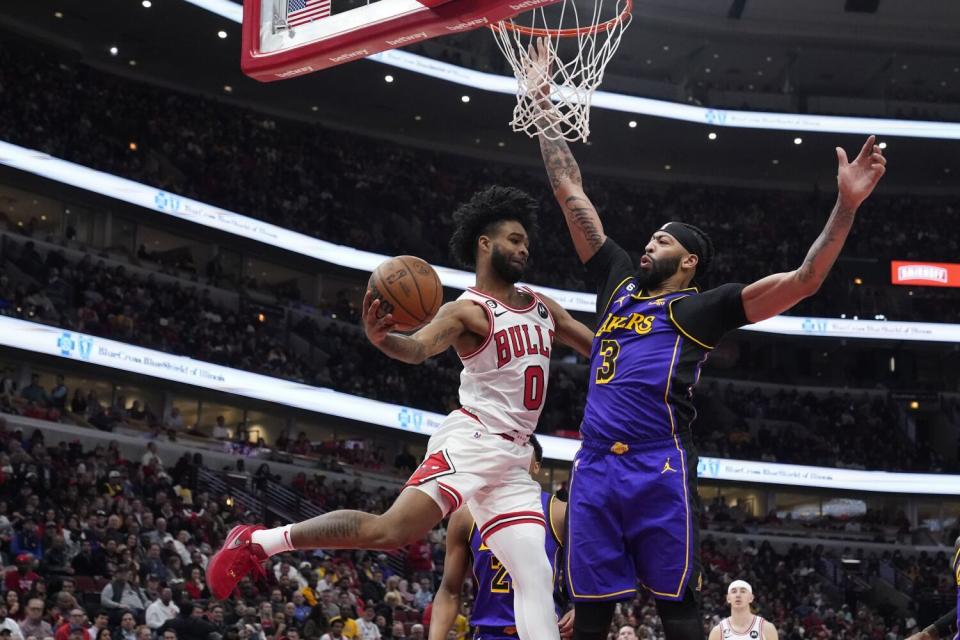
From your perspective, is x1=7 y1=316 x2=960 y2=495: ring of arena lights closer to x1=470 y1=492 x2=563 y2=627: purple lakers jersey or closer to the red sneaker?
x1=470 y1=492 x2=563 y2=627: purple lakers jersey

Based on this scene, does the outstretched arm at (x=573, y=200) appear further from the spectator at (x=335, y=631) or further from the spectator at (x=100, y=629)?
the spectator at (x=335, y=631)

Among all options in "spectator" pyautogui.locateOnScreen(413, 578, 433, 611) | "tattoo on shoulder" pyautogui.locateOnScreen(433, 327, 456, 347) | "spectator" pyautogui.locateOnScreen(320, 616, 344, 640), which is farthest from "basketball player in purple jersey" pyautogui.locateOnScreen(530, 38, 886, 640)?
"spectator" pyautogui.locateOnScreen(413, 578, 433, 611)

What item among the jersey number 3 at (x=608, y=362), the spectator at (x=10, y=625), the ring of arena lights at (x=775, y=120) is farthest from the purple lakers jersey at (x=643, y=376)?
the ring of arena lights at (x=775, y=120)

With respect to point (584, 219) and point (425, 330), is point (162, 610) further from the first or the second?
point (584, 219)

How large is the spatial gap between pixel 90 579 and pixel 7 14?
1750cm

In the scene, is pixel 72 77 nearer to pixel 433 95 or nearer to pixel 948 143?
pixel 433 95

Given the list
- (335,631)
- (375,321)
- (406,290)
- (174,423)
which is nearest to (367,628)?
(335,631)

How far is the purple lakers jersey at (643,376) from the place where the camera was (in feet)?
15.3

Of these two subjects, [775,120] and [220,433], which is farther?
[775,120]

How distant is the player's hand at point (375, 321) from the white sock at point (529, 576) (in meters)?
1.04

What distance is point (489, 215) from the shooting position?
5.66m

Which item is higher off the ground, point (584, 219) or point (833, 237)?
point (584, 219)

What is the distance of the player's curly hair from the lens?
5.66 m

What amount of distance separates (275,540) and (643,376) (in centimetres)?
186
